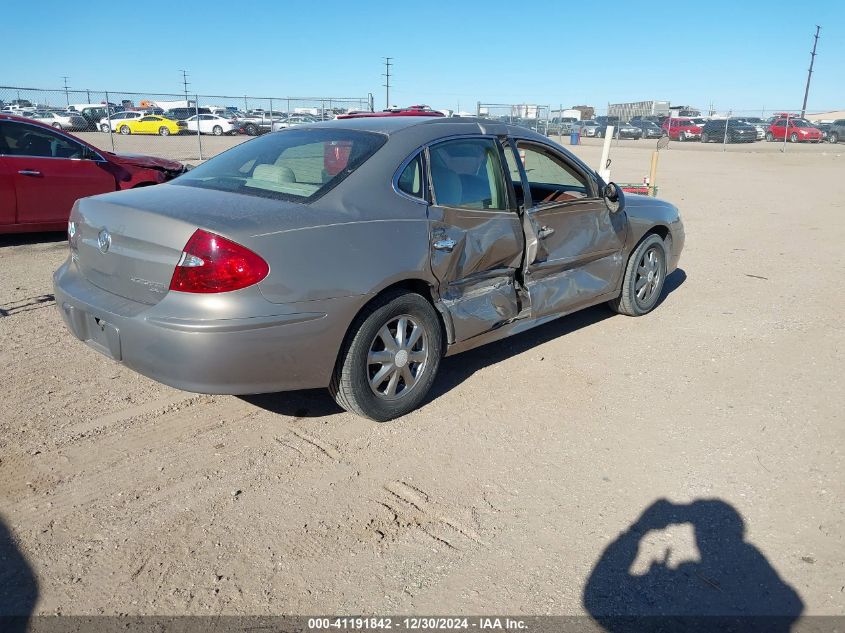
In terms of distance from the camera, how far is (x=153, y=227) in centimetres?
337

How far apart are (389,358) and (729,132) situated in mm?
44826

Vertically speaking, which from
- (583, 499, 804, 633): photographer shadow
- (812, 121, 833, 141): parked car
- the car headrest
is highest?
(812, 121, 833, 141): parked car

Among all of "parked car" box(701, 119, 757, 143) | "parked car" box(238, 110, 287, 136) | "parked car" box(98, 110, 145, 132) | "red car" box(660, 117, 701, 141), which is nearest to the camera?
Answer: "parked car" box(98, 110, 145, 132)

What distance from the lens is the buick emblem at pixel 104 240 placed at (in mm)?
3590

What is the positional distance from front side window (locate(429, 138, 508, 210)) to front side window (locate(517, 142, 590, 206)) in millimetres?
587

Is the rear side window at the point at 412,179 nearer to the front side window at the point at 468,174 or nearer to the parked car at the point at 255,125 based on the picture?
the front side window at the point at 468,174

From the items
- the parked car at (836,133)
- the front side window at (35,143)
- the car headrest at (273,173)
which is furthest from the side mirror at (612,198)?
the parked car at (836,133)

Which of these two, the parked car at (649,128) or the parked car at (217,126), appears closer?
the parked car at (217,126)

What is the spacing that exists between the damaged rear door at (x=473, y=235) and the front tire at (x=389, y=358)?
0.22 m

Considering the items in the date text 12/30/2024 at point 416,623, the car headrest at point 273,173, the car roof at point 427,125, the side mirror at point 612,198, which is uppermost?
the car roof at point 427,125

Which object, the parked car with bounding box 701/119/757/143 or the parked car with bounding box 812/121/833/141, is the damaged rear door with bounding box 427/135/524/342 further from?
the parked car with bounding box 812/121/833/141

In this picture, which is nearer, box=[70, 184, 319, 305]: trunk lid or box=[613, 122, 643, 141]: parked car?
box=[70, 184, 319, 305]: trunk lid

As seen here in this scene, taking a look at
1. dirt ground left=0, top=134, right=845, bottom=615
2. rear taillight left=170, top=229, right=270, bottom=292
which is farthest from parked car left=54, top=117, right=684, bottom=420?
dirt ground left=0, top=134, right=845, bottom=615

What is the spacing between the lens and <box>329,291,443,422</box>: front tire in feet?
12.1
